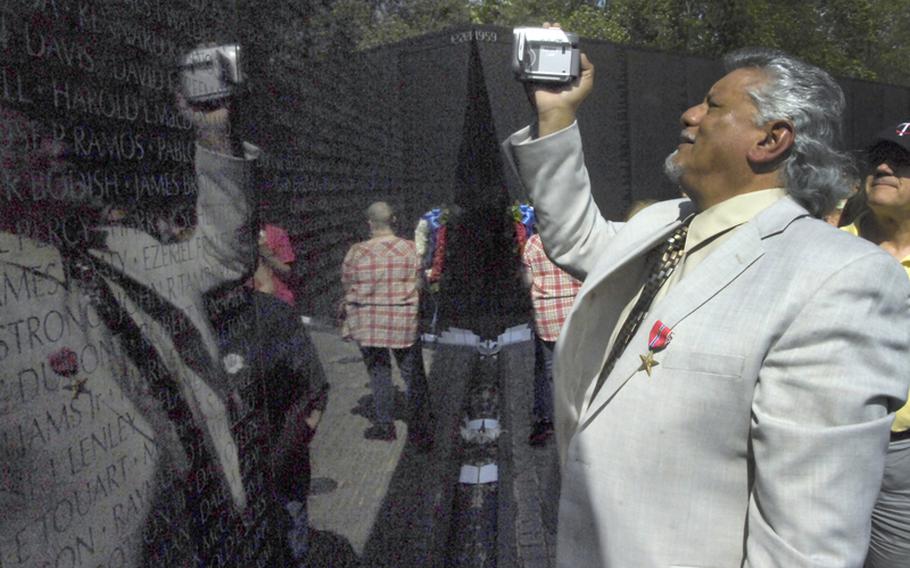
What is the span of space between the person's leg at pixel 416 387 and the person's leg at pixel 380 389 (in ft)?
0.51

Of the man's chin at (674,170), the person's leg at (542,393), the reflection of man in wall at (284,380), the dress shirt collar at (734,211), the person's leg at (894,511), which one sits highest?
the man's chin at (674,170)

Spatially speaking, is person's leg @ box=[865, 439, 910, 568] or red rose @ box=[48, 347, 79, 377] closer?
red rose @ box=[48, 347, 79, 377]

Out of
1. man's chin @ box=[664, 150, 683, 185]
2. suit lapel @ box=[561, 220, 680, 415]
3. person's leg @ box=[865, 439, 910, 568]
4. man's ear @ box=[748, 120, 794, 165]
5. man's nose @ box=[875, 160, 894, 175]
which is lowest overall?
person's leg @ box=[865, 439, 910, 568]

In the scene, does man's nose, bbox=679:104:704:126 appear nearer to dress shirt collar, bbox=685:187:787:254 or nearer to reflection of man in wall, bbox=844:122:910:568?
dress shirt collar, bbox=685:187:787:254

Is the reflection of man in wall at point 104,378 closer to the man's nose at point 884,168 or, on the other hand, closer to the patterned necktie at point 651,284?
the patterned necktie at point 651,284

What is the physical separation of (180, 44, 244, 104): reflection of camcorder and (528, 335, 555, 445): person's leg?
3.44m

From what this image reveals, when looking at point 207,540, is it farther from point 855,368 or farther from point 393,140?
point 393,140

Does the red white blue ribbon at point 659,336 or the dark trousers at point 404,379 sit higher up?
the red white blue ribbon at point 659,336

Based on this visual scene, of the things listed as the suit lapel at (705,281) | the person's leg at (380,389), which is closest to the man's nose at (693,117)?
the suit lapel at (705,281)

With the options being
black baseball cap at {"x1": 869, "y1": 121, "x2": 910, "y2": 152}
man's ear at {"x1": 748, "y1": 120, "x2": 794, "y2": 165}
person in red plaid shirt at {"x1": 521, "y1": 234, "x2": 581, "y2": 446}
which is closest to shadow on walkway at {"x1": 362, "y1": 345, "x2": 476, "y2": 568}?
person in red plaid shirt at {"x1": 521, "y1": 234, "x2": 581, "y2": 446}

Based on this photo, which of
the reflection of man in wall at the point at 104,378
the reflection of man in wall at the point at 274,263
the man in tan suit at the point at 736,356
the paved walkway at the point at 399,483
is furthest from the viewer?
the paved walkway at the point at 399,483

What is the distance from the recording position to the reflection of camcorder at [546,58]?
2031 mm

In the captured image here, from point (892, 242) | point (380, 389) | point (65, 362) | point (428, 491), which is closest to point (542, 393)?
point (428, 491)

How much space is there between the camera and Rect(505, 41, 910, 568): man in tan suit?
4.64 ft
